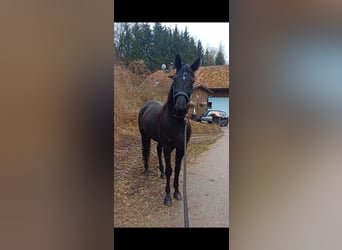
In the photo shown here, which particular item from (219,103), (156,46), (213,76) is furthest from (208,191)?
(156,46)

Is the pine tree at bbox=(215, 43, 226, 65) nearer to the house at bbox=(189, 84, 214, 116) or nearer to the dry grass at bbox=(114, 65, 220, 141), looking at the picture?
the house at bbox=(189, 84, 214, 116)

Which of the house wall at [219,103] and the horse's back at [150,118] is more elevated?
the house wall at [219,103]

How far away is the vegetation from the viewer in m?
1.07

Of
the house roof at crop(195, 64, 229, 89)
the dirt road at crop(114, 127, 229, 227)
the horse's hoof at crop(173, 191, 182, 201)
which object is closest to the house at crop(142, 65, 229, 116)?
the house roof at crop(195, 64, 229, 89)

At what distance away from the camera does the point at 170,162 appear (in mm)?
1127

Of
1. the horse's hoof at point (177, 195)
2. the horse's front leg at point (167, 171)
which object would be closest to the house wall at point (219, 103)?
the horse's front leg at point (167, 171)

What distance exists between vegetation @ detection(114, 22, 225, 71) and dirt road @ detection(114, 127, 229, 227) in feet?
1.02

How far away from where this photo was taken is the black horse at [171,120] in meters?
1.12

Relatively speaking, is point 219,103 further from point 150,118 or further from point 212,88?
point 150,118

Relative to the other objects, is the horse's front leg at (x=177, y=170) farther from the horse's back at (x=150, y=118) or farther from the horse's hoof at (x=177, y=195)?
the horse's back at (x=150, y=118)

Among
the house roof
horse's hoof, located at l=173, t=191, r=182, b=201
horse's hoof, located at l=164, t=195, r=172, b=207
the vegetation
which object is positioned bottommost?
horse's hoof, located at l=164, t=195, r=172, b=207

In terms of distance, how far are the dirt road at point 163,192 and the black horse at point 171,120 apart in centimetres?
4
